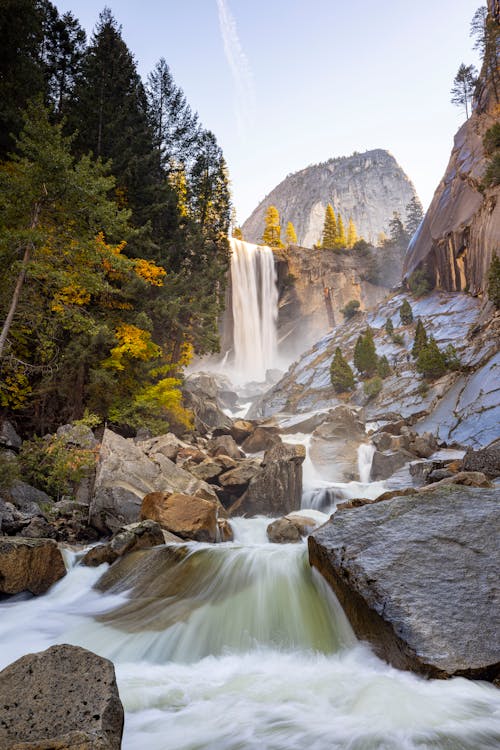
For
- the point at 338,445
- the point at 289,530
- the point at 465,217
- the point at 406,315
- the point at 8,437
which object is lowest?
the point at 338,445

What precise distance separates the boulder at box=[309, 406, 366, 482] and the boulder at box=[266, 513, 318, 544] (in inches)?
325

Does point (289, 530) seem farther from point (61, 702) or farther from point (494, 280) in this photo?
point (494, 280)

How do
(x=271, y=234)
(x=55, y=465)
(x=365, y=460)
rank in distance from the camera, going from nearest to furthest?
1. (x=55, y=465)
2. (x=365, y=460)
3. (x=271, y=234)

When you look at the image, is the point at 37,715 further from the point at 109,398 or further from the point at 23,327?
the point at 109,398

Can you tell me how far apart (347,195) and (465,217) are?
370ft

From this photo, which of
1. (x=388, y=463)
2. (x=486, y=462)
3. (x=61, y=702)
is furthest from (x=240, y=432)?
(x=61, y=702)

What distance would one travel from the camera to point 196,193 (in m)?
25.9

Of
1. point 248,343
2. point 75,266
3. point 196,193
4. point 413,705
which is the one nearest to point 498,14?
point 196,193

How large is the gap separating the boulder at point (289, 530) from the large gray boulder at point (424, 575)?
4723mm

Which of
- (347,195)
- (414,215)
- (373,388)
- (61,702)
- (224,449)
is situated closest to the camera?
(61,702)

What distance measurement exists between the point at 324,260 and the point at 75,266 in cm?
5565

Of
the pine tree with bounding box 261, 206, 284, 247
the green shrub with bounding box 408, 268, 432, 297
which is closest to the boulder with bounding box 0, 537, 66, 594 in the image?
the green shrub with bounding box 408, 268, 432, 297

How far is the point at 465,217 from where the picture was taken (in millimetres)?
33531

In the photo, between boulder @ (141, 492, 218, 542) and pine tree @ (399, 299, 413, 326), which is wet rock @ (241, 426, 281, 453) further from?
pine tree @ (399, 299, 413, 326)
